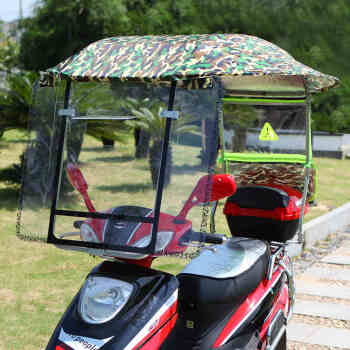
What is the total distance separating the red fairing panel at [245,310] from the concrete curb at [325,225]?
12.8 ft

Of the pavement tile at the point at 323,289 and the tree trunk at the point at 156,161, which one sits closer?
the tree trunk at the point at 156,161

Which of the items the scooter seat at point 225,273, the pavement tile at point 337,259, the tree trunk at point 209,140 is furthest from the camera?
the pavement tile at point 337,259

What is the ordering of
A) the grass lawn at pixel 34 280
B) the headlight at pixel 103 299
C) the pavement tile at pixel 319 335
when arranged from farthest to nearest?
the pavement tile at pixel 319 335 → the grass lawn at pixel 34 280 → the headlight at pixel 103 299

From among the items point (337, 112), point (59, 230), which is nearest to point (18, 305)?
point (59, 230)

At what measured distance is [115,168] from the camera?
263 cm

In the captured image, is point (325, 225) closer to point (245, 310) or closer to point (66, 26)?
point (245, 310)

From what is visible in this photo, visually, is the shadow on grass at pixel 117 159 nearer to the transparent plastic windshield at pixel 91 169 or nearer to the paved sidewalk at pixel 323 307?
the transparent plastic windshield at pixel 91 169

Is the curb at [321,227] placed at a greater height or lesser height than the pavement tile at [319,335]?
lesser

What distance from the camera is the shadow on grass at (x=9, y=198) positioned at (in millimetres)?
8031

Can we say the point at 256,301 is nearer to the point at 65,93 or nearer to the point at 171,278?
the point at 171,278

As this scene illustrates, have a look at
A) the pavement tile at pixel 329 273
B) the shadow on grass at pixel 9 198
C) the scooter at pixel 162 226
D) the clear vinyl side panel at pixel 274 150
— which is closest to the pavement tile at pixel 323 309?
the pavement tile at pixel 329 273

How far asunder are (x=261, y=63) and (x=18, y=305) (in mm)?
3079

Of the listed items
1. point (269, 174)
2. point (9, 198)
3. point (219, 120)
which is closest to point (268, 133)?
point (269, 174)

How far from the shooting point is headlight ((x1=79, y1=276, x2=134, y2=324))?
95.7 inches
